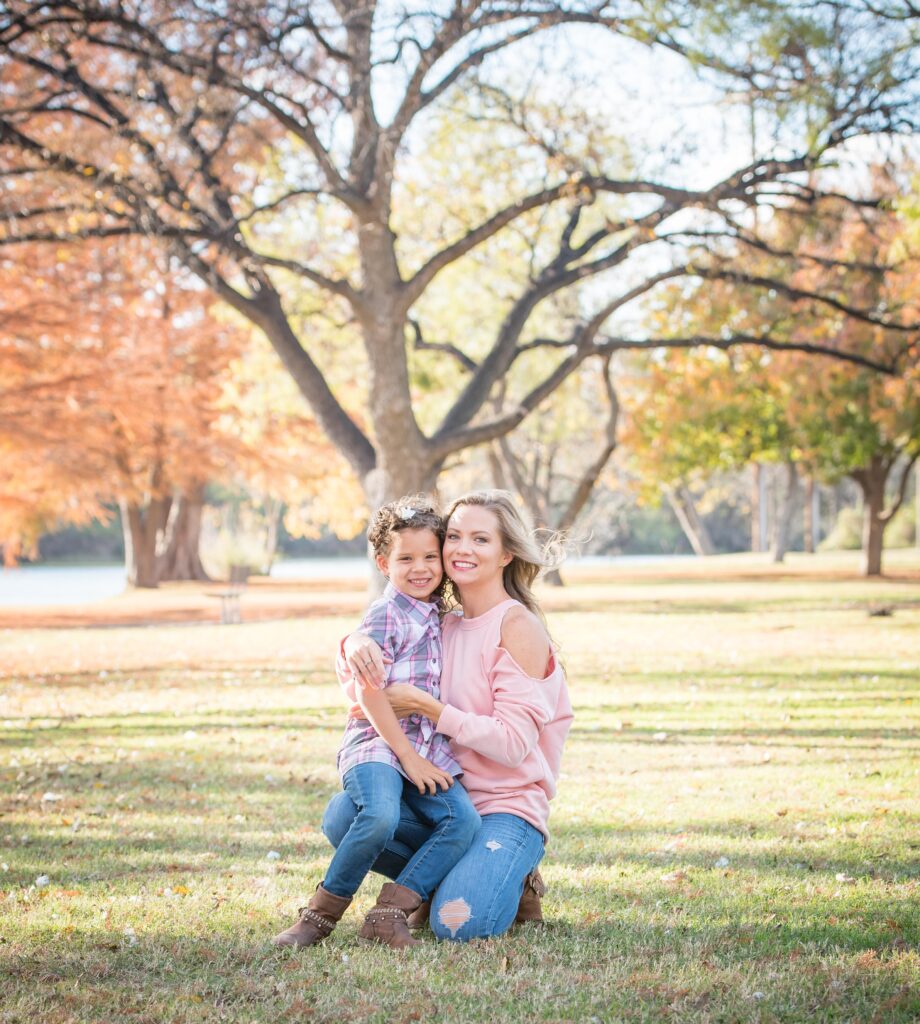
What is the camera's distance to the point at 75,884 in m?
4.77

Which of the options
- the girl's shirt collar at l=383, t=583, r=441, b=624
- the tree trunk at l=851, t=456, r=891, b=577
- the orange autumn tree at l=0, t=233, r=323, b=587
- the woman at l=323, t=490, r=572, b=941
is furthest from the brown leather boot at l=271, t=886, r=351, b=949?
the tree trunk at l=851, t=456, r=891, b=577

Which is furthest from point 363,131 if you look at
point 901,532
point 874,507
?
point 901,532

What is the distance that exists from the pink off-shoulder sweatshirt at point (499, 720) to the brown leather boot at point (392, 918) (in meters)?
0.46

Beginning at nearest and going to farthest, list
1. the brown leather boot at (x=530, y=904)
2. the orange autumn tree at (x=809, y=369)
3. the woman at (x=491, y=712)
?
the woman at (x=491, y=712)
the brown leather boot at (x=530, y=904)
the orange autumn tree at (x=809, y=369)

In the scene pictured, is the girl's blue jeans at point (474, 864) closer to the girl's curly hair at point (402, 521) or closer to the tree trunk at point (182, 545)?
the girl's curly hair at point (402, 521)

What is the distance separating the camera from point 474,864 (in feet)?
13.3

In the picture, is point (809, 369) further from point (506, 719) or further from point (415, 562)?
point (506, 719)

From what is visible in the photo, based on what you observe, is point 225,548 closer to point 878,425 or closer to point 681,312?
point 878,425

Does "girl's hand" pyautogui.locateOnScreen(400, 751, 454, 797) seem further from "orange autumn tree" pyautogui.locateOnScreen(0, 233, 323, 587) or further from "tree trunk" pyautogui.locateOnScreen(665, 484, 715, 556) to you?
"tree trunk" pyautogui.locateOnScreen(665, 484, 715, 556)

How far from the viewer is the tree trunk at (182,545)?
3656 cm

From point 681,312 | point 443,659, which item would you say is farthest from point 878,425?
point 443,659

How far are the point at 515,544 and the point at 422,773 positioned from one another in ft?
3.20

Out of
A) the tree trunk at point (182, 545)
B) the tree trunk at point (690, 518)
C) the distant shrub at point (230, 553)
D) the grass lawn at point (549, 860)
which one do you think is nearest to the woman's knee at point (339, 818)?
the grass lawn at point (549, 860)

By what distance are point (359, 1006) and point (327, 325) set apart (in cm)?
2143
